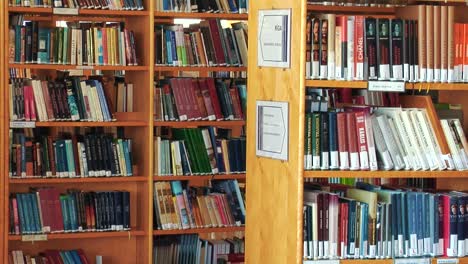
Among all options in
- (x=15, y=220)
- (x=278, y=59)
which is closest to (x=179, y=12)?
(x=15, y=220)

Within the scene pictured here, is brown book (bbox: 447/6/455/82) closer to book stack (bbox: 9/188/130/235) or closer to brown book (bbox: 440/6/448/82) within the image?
brown book (bbox: 440/6/448/82)

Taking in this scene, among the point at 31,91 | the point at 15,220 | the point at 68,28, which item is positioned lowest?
the point at 15,220

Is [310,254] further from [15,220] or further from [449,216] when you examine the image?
[15,220]

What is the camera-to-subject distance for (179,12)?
6277mm

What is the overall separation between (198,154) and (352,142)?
7.53ft

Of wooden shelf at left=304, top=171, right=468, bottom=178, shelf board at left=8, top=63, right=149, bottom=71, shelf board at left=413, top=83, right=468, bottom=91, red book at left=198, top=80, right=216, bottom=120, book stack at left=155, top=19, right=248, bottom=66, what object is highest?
book stack at left=155, top=19, right=248, bottom=66

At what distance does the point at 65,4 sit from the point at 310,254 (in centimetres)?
276

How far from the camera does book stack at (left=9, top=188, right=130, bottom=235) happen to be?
20.0 feet

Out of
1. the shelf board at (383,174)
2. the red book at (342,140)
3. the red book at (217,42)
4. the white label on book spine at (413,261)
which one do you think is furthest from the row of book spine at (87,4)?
the white label on book spine at (413,261)

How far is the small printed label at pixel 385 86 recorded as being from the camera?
4250 millimetres

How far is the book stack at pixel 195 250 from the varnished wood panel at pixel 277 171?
1940 millimetres

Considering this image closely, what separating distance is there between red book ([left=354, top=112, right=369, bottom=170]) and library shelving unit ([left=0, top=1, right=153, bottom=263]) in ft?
7.31

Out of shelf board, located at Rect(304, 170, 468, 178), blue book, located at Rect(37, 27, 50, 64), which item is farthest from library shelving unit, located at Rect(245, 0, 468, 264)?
blue book, located at Rect(37, 27, 50, 64)

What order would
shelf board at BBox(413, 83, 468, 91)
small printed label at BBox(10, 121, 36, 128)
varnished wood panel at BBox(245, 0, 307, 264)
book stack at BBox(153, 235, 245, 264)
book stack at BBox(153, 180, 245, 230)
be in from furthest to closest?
book stack at BBox(153, 235, 245, 264) → book stack at BBox(153, 180, 245, 230) → small printed label at BBox(10, 121, 36, 128) → shelf board at BBox(413, 83, 468, 91) → varnished wood panel at BBox(245, 0, 307, 264)
